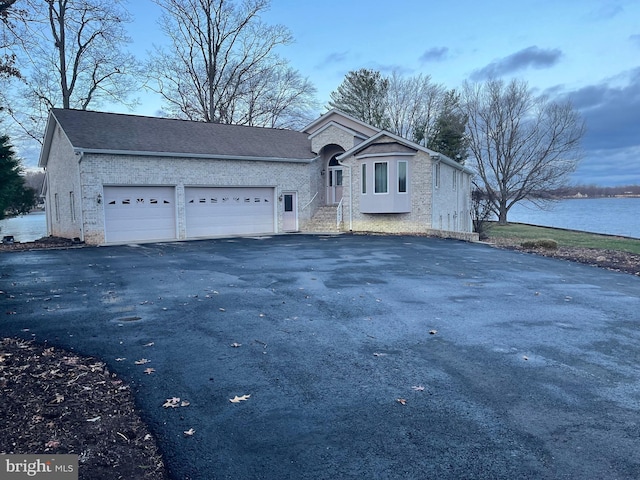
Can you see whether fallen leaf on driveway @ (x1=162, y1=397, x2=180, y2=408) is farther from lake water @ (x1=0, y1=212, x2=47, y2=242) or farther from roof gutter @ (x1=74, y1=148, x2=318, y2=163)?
lake water @ (x1=0, y1=212, x2=47, y2=242)

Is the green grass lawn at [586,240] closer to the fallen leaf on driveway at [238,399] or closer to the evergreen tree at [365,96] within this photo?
the evergreen tree at [365,96]

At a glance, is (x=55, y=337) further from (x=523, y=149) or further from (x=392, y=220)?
(x=523, y=149)

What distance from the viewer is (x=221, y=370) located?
16.0ft

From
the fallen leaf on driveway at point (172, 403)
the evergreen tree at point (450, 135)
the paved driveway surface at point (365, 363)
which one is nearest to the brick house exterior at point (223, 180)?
the paved driveway surface at point (365, 363)

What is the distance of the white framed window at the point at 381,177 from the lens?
21375 millimetres

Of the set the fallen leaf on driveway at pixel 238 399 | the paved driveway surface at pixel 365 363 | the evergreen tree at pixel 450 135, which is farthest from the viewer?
the evergreen tree at pixel 450 135

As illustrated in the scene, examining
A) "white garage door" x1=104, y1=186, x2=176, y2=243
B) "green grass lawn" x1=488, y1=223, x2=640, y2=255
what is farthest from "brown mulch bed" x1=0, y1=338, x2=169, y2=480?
"green grass lawn" x1=488, y1=223, x2=640, y2=255

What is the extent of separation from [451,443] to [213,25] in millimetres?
38465

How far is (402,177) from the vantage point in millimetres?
21219

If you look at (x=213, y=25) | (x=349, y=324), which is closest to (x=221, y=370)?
(x=349, y=324)

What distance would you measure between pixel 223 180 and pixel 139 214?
171 inches

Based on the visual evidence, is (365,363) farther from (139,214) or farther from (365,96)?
(365,96)

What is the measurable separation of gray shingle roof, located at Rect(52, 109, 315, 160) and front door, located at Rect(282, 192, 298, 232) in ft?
7.28

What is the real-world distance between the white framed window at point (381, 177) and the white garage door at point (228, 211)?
18.9 feet
